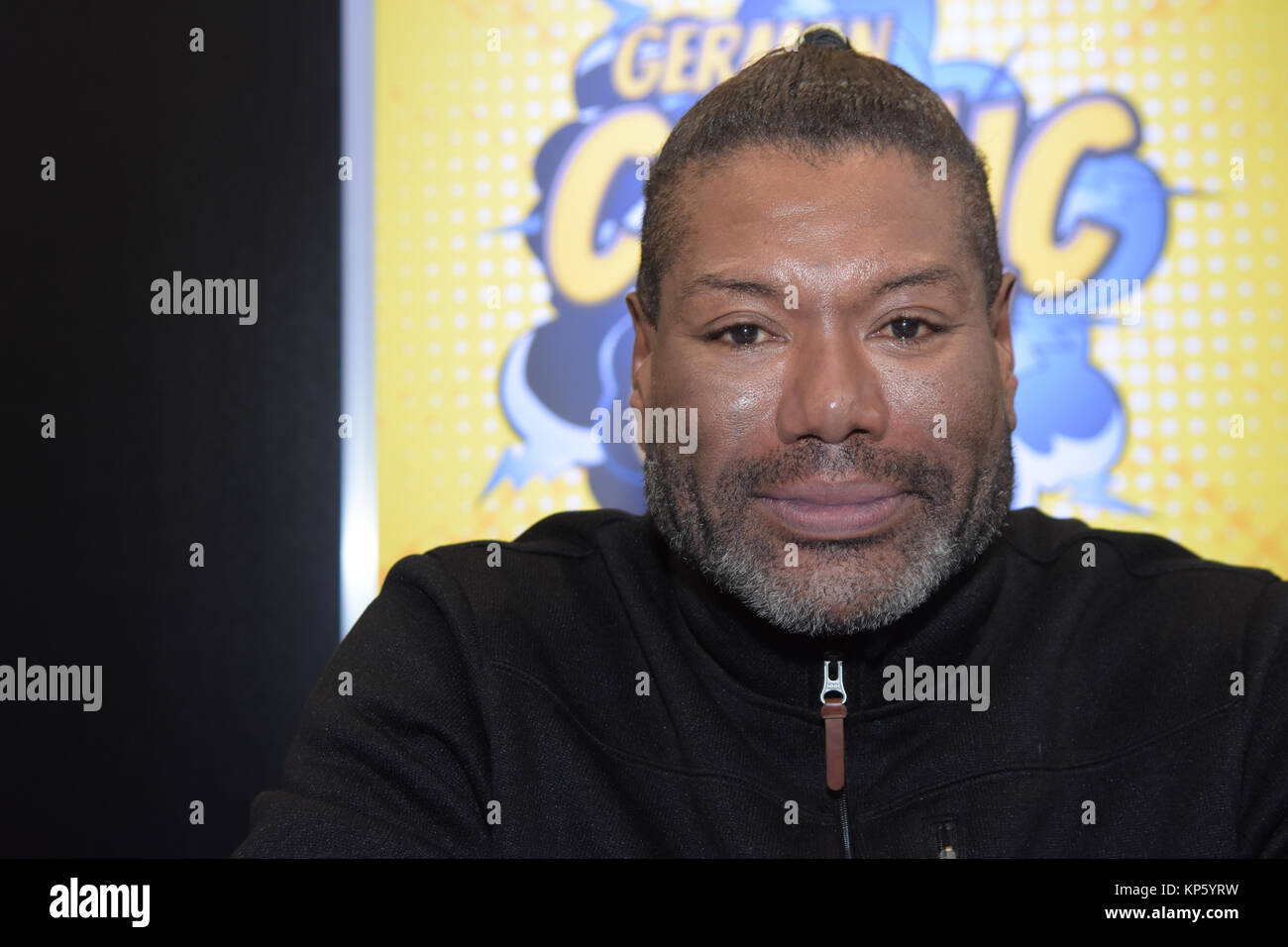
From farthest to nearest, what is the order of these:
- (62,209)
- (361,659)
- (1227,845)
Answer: (62,209), (361,659), (1227,845)

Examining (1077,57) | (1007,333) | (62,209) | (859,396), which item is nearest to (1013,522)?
(1007,333)

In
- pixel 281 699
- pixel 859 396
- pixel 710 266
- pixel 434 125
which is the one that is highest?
pixel 434 125

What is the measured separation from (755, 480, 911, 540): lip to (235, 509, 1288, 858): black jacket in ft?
0.52

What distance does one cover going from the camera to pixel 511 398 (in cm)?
349

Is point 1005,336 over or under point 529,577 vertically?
over

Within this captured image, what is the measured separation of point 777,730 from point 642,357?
2.02ft

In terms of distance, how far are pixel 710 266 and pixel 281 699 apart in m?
2.39

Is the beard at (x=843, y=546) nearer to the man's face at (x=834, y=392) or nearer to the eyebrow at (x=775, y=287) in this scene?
A: the man's face at (x=834, y=392)

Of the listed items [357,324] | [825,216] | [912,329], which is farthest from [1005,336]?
[357,324]

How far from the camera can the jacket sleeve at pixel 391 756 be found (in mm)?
1373

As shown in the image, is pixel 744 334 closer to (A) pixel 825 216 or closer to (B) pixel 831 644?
(A) pixel 825 216

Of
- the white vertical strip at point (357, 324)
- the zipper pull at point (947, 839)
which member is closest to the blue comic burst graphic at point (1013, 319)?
the white vertical strip at point (357, 324)

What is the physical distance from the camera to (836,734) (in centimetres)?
153

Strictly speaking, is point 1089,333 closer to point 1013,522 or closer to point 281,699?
point 1013,522
